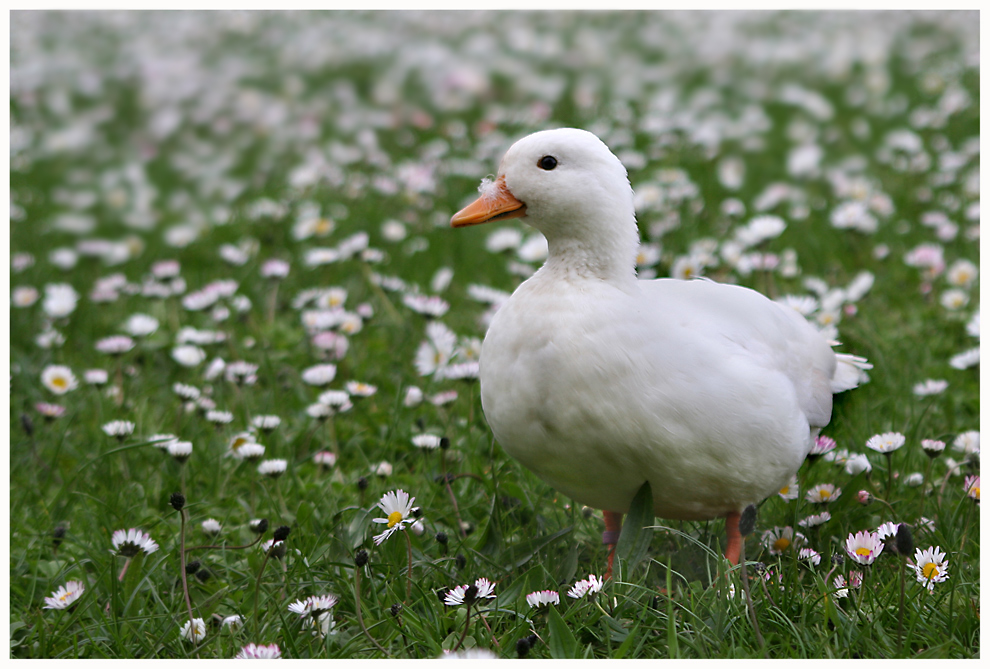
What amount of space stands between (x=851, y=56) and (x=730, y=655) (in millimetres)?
7199

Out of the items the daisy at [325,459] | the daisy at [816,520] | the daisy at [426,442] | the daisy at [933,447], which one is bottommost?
the daisy at [325,459]

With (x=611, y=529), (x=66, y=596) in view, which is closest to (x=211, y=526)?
(x=66, y=596)

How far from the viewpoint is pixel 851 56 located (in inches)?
317

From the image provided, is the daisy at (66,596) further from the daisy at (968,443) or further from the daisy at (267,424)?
the daisy at (968,443)

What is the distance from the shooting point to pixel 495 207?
7.92 ft

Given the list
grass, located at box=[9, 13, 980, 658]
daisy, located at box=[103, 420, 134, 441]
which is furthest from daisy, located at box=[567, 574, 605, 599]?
daisy, located at box=[103, 420, 134, 441]

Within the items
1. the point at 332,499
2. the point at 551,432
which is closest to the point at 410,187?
the point at 332,499

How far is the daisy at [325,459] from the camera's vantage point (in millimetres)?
3144

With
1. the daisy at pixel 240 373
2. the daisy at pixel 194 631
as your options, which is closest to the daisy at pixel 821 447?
the daisy at pixel 194 631

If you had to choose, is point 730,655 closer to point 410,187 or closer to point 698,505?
point 698,505

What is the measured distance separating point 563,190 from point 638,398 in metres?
0.55

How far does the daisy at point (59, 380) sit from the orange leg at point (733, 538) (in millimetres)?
2524

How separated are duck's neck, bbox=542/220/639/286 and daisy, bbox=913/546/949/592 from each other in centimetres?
96

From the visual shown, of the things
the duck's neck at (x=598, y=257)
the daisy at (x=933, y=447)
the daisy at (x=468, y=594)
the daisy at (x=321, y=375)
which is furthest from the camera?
the daisy at (x=321, y=375)
